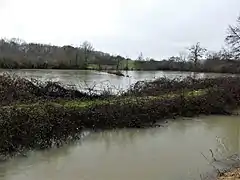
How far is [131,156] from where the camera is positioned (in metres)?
10.5

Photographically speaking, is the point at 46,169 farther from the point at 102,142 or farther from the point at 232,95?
the point at 232,95

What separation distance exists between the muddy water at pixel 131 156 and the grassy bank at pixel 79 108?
21.5 inches

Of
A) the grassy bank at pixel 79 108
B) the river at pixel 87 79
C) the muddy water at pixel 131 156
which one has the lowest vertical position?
the muddy water at pixel 131 156

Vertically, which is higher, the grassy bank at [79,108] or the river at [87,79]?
the river at [87,79]

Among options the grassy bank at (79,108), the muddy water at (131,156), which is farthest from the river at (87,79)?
the muddy water at (131,156)

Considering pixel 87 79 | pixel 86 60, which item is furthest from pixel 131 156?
pixel 86 60

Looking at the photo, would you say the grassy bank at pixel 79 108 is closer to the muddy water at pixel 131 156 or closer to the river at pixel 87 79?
the muddy water at pixel 131 156

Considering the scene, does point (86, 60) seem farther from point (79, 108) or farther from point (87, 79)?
point (79, 108)

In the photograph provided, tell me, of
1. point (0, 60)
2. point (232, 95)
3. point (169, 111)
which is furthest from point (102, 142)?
point (0, 60)

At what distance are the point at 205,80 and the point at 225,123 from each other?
27.5 feet

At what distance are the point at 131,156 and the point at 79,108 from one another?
3604mm

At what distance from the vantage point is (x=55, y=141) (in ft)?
36.6

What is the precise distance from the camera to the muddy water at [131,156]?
875cm

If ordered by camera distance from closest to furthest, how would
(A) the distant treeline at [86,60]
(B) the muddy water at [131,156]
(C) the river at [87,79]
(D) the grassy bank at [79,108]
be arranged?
(B) the muddy water at [131,156], (D) the grassy bank at [79,108], (C) the river at [87,79], (A) the distant treeline at [86,60]
